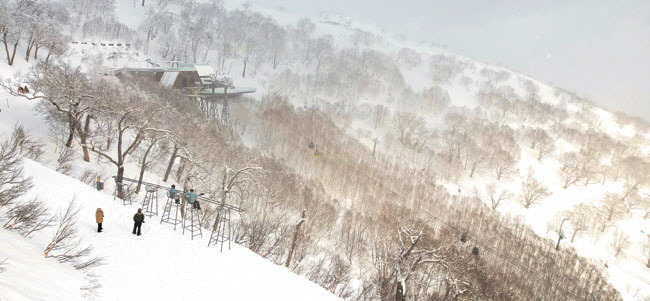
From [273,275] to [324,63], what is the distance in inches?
4511

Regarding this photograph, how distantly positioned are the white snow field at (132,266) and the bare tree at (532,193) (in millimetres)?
75340

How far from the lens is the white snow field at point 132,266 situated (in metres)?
9.58

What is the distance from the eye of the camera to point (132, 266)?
1384cm

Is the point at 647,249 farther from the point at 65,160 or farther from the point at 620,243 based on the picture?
the point at 65,160

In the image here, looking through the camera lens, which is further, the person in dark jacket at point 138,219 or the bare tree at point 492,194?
the bare tree at point 492,194

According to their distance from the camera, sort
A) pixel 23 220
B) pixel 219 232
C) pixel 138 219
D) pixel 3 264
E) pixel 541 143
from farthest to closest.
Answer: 1. pixel 541 143
2. pixel 219 232
3. pixel 138 219
4. pixel 23 220
5. pixel 3 264

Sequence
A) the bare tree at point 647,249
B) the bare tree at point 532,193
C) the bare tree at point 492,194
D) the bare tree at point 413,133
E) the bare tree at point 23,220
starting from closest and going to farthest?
1. the bare tree at point 23,220
2. the bare tree at point 647,249
3. the bare tree at point 492,194
4. the bare tree at point 532,193
5. the bare tree at point 413,133

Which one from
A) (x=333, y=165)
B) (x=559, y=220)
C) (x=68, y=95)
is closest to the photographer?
(x=68, y=95)

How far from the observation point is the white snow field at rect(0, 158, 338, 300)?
958cm

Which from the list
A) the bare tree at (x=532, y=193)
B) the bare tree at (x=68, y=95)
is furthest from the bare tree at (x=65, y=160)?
the bare tree at (x=532, y=193)

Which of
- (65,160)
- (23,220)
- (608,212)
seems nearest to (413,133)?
(608,212)

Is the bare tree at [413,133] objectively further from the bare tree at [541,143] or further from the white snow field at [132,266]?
the white snow field at [132,266]

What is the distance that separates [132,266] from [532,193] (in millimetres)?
86947

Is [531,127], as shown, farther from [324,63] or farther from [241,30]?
[241,30]
